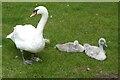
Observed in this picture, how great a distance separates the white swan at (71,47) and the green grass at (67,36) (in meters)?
0.12

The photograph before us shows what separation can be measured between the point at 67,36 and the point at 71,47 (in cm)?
96

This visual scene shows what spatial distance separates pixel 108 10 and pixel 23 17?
2.84 metres

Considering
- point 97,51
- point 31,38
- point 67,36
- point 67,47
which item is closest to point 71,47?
point 67,47

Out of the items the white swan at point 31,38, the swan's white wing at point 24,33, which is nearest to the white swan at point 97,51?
the white swan at point 31,38

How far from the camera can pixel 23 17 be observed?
1033cm

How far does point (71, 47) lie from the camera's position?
8008 mm

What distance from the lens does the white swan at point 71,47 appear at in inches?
313

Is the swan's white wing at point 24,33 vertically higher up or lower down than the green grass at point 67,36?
higher up

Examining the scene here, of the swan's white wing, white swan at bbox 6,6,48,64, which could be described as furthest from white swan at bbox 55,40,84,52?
the swan's white wing

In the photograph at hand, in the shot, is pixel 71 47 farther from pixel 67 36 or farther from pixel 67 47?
pixel 67 36

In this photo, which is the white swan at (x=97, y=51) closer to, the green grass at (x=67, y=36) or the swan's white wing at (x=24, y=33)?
the green grass at (x=67, y=36)

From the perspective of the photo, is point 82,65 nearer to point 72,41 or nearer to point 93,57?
point 93,57

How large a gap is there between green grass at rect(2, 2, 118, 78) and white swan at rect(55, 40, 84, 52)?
4.7 inches

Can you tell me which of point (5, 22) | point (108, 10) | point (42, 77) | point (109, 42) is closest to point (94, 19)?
point (108, 10)
